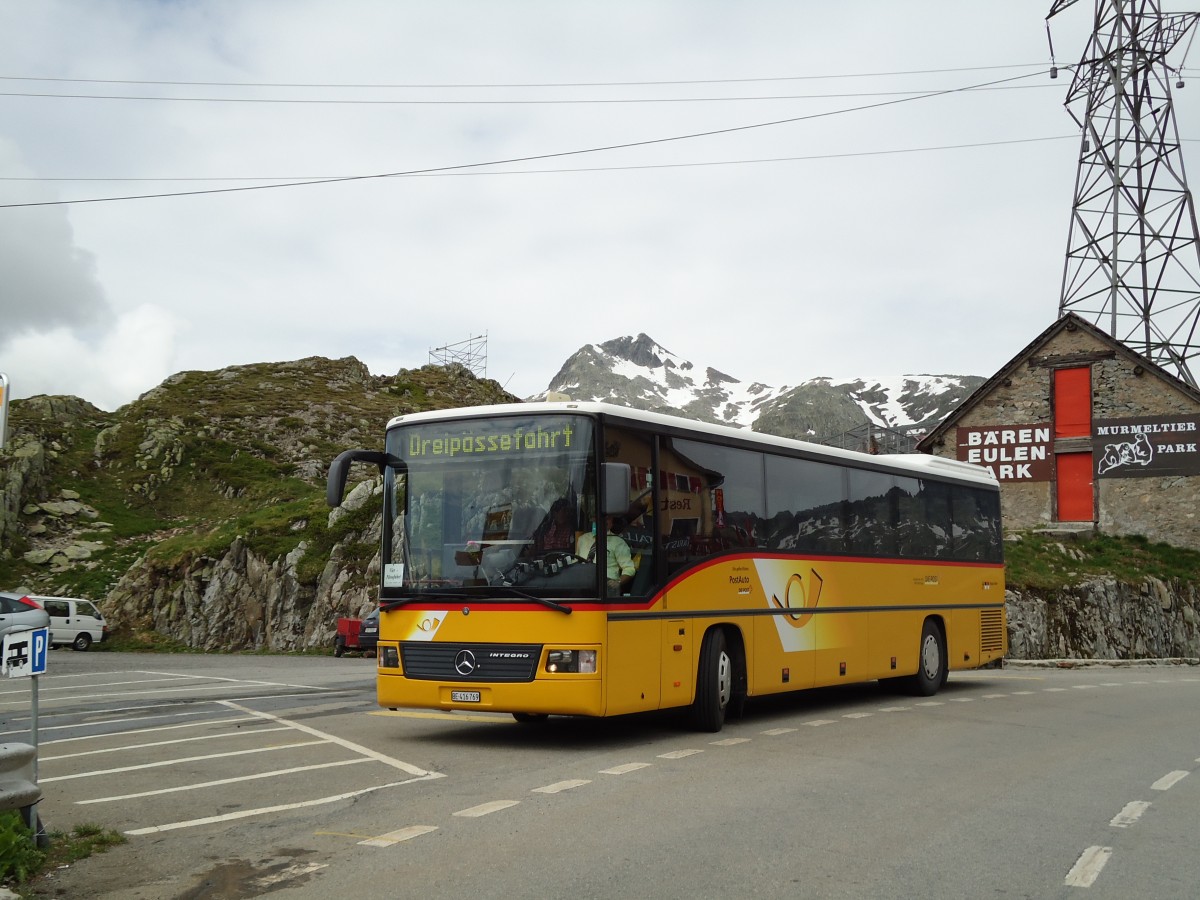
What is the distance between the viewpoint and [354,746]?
1075 cm

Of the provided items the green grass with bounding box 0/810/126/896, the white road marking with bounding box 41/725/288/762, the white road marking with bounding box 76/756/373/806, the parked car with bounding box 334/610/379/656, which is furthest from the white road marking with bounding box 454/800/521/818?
the parked car with bounding box 334/610/379/656

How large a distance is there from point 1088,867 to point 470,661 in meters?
5.86

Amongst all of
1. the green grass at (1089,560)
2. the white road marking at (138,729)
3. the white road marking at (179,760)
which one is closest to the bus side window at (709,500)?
the white road marking at (179,760)

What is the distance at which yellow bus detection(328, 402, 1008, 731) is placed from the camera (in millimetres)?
10414

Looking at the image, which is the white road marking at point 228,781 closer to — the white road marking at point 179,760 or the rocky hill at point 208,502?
the white road marking at point 179,760

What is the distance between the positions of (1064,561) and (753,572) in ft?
84.9

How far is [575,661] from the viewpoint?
1026cm

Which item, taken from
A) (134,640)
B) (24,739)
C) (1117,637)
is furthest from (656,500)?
(134,640)

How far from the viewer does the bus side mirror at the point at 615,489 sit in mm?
Result: 10195

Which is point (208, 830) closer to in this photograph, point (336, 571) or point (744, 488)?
point (744, 488)

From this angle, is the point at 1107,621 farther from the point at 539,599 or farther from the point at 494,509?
the point at 494,509

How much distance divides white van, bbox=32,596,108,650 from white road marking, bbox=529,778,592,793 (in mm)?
29065

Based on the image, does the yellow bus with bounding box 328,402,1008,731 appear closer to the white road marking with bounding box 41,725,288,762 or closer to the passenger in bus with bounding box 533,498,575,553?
the passenger in bus with bounding box 533,498,575,553

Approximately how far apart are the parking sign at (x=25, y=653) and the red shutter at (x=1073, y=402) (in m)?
39.0
